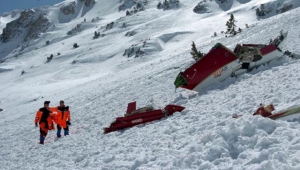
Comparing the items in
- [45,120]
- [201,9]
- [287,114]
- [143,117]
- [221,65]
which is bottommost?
[143,117]

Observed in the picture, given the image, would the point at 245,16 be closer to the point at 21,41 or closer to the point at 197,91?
the point at 197,91

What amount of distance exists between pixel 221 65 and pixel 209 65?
516 mm

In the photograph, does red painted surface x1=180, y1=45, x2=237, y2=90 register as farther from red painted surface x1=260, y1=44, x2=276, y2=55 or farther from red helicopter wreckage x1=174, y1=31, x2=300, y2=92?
red painted surface x1=260, y1=44, x2=276, y2=55

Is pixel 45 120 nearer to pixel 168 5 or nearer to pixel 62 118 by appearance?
pixel 62 118

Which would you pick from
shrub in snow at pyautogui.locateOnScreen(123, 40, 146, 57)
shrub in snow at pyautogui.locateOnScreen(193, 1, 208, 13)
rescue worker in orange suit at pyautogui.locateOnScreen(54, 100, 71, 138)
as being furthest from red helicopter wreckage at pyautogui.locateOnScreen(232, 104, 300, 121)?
shrub in snow at pyautogui.locateOnScreen(193, 1, 208, 13)

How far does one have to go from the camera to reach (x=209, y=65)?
14.8 meters

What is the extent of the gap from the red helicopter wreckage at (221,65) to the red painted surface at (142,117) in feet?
9.23

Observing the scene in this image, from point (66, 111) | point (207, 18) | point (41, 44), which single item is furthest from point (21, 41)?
point (66, 111)

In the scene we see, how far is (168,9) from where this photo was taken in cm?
13200

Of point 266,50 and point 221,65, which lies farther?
point 266,50

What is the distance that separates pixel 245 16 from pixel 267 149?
90.3 m

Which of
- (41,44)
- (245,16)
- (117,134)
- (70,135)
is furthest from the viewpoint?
(41,44)

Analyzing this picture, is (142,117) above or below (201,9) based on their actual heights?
below

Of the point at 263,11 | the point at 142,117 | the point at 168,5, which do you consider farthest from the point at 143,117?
the point at 168,5
